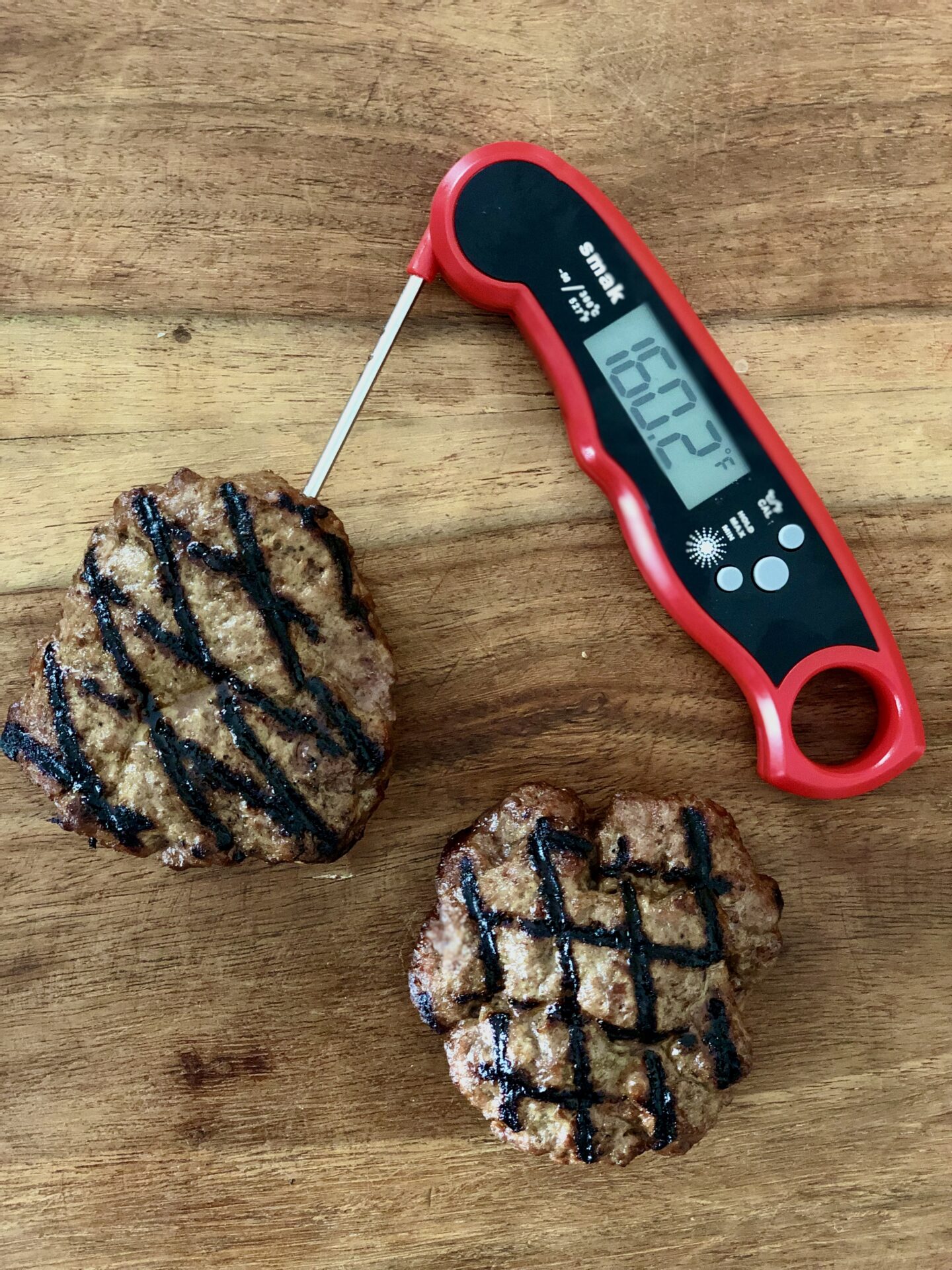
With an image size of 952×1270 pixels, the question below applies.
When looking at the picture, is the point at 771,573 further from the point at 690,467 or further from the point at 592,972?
the point at 592,972

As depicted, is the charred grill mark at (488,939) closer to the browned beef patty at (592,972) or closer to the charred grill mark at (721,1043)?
the browned beef patty at (592,972)

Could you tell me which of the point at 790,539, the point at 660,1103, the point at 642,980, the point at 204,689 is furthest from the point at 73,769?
the point at 790,539

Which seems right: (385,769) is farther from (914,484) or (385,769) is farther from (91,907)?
(914,484)

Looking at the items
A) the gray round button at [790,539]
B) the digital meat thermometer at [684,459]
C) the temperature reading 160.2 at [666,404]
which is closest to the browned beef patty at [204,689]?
the digital meat thermometer at [684,459]

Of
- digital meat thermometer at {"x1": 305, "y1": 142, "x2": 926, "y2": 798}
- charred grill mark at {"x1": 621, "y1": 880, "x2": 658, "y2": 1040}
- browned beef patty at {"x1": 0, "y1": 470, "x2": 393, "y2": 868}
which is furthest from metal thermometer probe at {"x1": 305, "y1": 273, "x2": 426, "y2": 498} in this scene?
charred grill mark at {"x1": 621, "y1": 880, "x2": 658, "y2": 1040}

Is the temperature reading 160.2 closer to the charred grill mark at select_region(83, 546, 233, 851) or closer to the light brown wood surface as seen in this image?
the light brown wood surface
